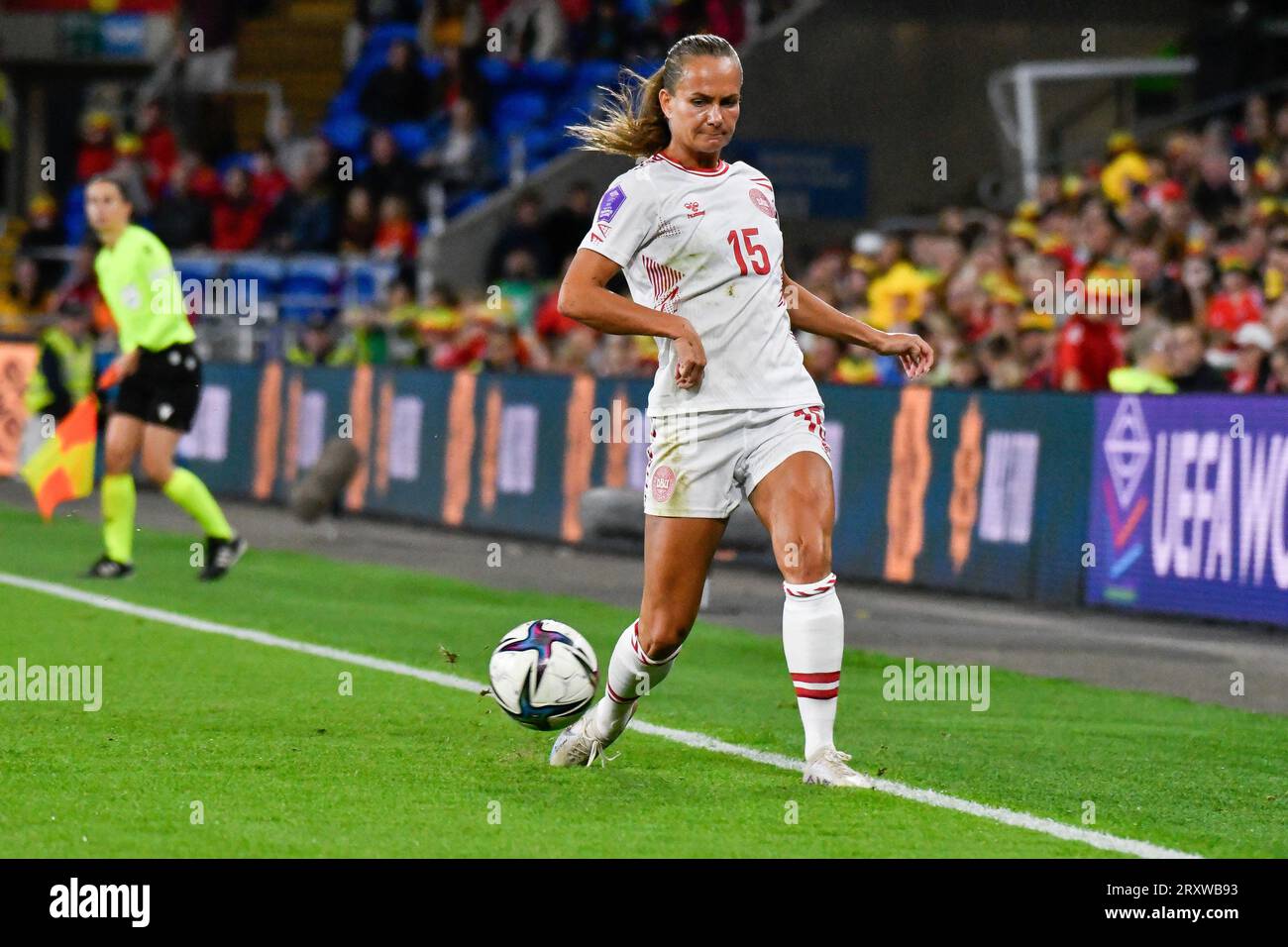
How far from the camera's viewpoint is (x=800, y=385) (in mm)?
7973

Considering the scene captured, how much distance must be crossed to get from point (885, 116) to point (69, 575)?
15661 millimetres

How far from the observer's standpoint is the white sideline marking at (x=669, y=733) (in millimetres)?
7145

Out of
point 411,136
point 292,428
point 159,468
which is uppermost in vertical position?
point 411,136

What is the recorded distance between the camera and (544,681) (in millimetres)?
8305

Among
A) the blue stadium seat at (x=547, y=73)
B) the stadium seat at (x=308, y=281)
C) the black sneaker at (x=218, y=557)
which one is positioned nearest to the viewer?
the black sneaker at (x=218, y=557)

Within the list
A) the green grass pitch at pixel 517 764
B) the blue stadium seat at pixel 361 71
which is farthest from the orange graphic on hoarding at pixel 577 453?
the blue stadium seat at pixel 361 71

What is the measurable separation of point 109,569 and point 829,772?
8438 mm

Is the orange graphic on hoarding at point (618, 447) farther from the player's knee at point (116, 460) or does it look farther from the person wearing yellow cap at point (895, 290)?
the player's knee at point (116, 460)

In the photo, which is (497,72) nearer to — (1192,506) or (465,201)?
(465,201)

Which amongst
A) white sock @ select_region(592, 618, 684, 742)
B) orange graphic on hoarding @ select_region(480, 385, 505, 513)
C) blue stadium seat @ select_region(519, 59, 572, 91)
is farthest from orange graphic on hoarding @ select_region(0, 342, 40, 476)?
white sock @ select_region(592, 618, 684, 742)

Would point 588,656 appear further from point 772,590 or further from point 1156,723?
point 772,590

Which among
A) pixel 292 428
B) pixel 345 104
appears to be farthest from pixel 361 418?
pixel 345 104

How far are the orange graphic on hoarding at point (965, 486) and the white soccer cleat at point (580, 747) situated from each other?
8.22m

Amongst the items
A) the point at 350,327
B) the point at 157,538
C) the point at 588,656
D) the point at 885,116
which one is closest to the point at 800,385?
the point at 588,656
